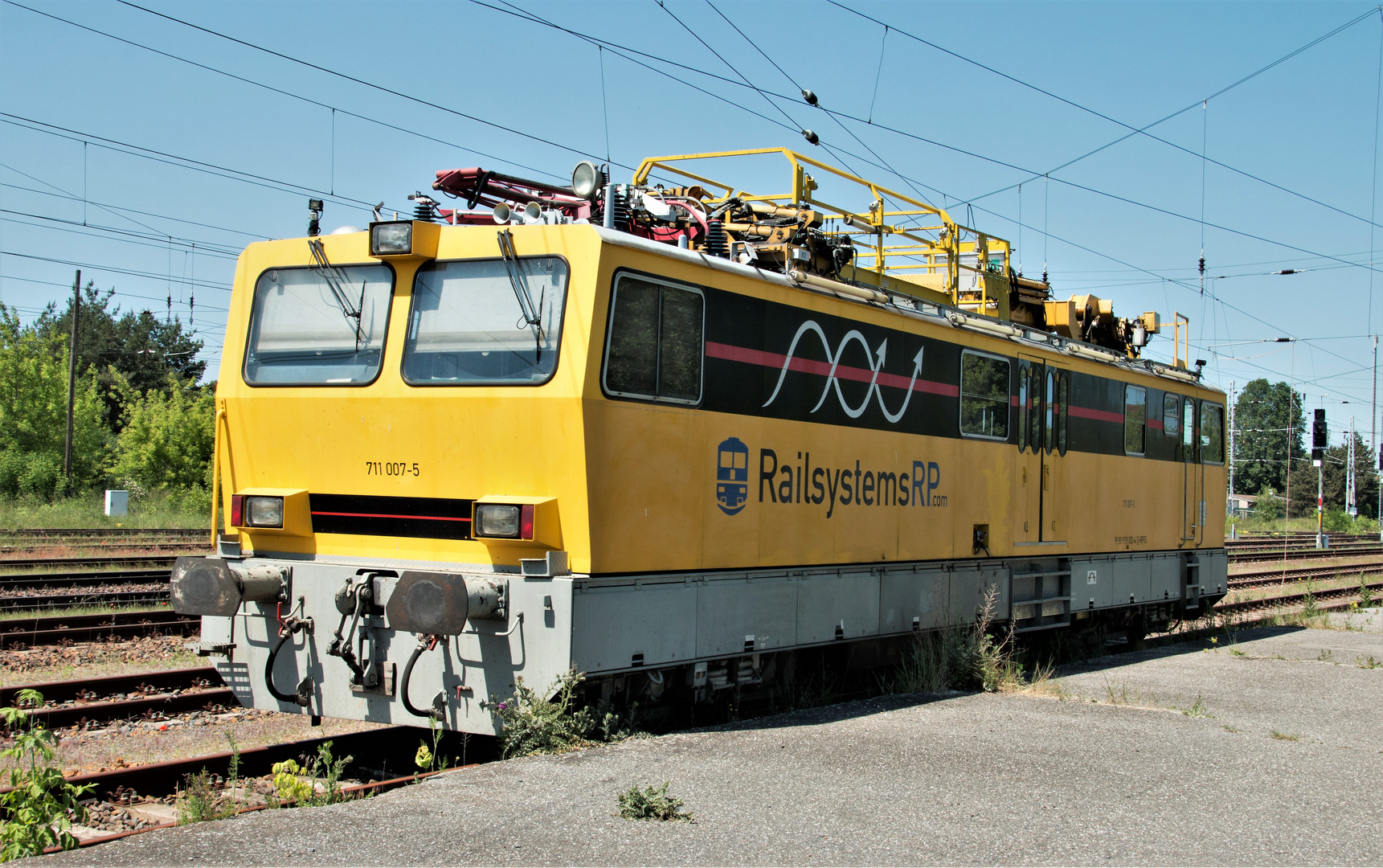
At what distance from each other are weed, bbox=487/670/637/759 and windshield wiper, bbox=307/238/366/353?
A: 2.42m

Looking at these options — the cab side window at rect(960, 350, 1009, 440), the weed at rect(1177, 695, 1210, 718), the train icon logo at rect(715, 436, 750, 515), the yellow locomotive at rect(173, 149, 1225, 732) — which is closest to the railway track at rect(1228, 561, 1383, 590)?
the cab side window at rect(960, 350, 1009, 440)

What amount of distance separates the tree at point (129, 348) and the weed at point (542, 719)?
51324mm

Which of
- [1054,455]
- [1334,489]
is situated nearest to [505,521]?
[1054,455]


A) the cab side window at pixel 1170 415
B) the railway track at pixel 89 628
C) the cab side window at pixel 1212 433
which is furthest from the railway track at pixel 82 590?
the cab side window at pixel 1212 433

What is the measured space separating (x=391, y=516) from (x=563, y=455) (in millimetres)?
1270

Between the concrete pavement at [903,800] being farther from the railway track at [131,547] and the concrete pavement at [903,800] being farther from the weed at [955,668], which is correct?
the railway track at [131,547]

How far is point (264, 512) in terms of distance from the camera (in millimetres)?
7309

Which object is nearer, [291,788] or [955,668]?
[291,788]

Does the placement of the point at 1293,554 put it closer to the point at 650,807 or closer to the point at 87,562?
the point at 87,562

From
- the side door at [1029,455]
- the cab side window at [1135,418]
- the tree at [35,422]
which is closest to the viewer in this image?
the side door at [1029,455]

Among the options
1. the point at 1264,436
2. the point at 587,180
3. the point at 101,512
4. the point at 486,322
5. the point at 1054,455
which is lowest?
the point at 101,512

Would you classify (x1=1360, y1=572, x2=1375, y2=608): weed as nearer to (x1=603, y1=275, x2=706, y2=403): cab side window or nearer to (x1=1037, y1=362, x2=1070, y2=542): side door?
(x1=1037, y1=362, x2=1070, y2=542): side door

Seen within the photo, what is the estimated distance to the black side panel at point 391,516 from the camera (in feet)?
22.7

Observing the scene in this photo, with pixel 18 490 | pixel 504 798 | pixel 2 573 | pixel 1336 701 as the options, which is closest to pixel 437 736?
pixel 504 798
